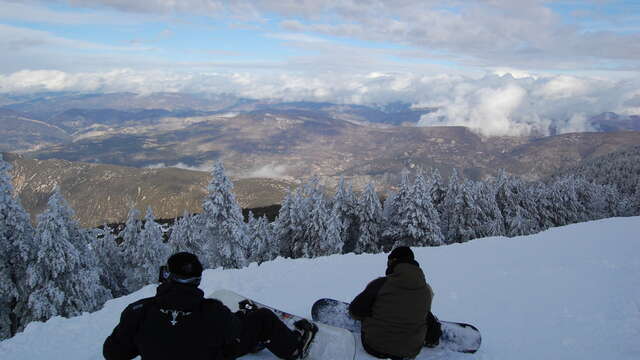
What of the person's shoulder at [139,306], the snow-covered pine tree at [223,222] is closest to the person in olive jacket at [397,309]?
the person's shoulder at [139,306]

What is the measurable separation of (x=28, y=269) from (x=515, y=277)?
2378 cm

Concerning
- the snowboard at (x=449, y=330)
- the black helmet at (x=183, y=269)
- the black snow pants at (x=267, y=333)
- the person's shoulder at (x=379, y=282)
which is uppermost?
the black helmet at (x=183, y=269)

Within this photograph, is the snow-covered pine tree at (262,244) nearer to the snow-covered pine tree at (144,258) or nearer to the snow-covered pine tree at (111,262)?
the snow-covered pine tree at (144,258)

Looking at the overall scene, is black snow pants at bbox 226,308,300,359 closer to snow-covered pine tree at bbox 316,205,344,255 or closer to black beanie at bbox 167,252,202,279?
black beanie at bbox 167,252,202,279

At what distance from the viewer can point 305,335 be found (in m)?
5.93

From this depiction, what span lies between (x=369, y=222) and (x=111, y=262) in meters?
24.9

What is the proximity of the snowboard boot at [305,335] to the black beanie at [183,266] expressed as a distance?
2.55m

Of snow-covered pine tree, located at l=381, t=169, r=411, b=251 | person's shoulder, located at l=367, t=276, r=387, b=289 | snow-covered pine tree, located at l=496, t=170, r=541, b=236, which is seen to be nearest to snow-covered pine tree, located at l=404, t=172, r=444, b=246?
snow-covered pine tree, located at l=381, t=169, r=411, b=251

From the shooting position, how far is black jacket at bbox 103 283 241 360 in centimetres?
396

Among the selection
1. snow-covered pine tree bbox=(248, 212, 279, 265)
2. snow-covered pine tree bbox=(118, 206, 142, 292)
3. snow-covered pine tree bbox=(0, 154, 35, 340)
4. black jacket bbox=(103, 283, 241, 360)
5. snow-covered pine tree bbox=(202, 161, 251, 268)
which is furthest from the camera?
snow-covered pine tree bbox=(248, 212, 279, 265)

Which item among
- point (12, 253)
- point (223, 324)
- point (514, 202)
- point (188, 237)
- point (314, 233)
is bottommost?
point (188, 237)

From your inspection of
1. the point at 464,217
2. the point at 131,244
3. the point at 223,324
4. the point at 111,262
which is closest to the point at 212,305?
the point at 223,324

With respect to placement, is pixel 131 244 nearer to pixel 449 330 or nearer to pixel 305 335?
pixel 305 335

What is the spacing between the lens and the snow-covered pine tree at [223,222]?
28359 mm
